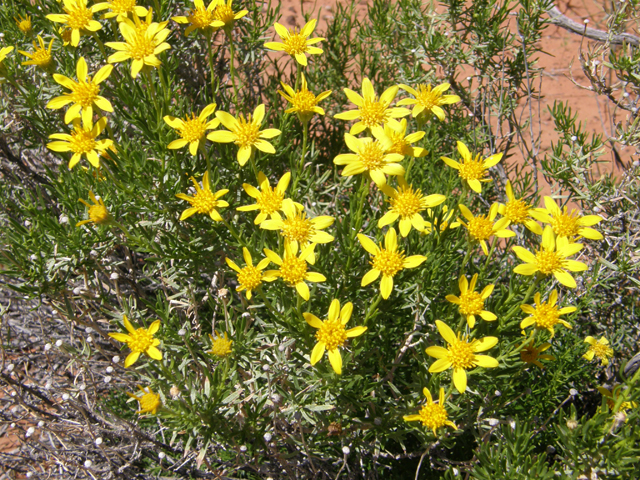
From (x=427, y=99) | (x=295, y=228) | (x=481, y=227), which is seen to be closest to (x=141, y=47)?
(x=295, y=228)

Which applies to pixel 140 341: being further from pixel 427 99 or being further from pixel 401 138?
pixel 427 99

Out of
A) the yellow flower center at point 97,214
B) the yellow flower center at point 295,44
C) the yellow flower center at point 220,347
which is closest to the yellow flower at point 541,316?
the yellow flower center at point 220,347

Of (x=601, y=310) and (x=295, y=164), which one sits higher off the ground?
(x=295, y=164)

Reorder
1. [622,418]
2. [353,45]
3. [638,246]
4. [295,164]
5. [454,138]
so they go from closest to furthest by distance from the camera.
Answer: [622,418], [295,164], [638,246], [454,138], [353,45]

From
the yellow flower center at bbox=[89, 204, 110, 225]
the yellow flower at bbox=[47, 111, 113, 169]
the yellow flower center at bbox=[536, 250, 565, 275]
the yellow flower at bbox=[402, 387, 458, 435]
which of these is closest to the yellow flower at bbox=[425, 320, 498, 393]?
the yellow flower at bbox=[402, 387, 458, 435]

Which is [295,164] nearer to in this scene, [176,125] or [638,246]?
[176,125]

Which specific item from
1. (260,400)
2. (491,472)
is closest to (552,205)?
(491,472)

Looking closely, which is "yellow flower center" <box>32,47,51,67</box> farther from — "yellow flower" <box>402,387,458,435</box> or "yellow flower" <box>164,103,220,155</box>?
"yellow flower" <box>402,387,458,435</box>
